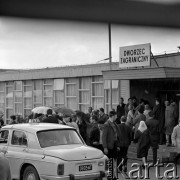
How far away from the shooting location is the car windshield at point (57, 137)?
34.4 feet

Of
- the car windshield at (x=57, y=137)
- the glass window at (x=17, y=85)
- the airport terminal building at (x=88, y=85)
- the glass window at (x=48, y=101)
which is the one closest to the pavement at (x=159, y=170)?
the car windshield at (x=57, y=137)

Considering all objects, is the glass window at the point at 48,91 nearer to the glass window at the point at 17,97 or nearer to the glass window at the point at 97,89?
the glass window at the point at 17,97

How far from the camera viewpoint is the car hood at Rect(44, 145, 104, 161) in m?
9.63

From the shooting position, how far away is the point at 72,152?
9.80 m

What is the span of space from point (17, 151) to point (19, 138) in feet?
1.31

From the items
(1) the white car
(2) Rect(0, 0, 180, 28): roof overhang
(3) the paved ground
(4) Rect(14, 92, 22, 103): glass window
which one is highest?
(4) Rect(14, 92, 22, 103): glass window

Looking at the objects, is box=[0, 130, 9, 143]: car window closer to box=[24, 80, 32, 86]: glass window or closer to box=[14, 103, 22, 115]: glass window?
box=[24, 80, 32, 86]: glass window

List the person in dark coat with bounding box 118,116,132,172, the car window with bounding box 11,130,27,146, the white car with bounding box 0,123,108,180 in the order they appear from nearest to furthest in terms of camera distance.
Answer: the white car with bounding box 0,123,108,180 < the car window with bounding box 11,130,27,146 < the person in dark coat with bounding box 118,116,132,172

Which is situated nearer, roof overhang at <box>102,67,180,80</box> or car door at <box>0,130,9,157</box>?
car door at <box>0,130,9,157</box>

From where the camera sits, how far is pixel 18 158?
10562mm

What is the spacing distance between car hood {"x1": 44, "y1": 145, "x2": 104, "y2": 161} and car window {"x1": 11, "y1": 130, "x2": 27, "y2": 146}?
3.18 ft

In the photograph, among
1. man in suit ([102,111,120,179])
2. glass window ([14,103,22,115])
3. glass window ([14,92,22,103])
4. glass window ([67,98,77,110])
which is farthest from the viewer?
glass window ([14,103,22,115])

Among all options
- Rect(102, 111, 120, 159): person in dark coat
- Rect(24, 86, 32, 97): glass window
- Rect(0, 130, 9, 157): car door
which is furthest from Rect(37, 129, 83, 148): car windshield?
Rect(24, 86, 32, 97): glass window

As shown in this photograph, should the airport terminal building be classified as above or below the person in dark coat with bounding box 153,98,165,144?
above
